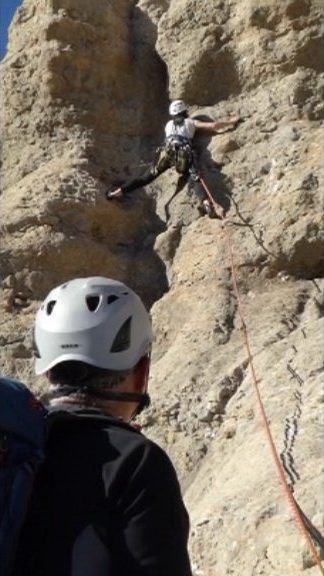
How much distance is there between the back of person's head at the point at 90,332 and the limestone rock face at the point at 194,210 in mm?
3501

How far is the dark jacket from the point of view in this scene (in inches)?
73.9

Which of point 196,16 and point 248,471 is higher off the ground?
point 196,16

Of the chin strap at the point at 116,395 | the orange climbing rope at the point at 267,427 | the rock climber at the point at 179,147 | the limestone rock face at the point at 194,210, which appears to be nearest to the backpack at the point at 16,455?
the chin strap at the point at 116,395

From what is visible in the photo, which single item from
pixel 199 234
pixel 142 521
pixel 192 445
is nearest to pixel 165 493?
pixel 142 521

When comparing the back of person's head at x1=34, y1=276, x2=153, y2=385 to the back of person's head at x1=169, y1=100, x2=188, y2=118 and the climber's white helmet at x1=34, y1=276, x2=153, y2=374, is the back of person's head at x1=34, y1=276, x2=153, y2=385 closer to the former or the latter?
the climber's white helmet at x1=34, y1=276, x2=153, y2=374

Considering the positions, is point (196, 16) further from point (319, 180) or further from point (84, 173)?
point (319, 180)

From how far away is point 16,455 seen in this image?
191 centimetres

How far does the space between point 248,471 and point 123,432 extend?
417cm

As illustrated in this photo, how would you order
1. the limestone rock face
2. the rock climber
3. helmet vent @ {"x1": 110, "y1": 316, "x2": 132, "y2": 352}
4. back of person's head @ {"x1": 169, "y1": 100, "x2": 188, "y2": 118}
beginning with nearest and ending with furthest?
helmet vent @ {"x1": 110, "y1": 316, "x2": 132, "y2": 352}
the limestone rock face
the rock climber
back of person's head @ {"x1": 169, "y1": 100, "x2": 188, "y2": 118}

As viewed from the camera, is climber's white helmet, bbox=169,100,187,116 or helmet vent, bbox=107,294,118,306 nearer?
helmet vent, bbox=107,294,118,306

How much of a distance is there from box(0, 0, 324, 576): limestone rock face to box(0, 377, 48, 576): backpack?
12.7 ft

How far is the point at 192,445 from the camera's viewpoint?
24.3 feet

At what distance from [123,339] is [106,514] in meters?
0.52

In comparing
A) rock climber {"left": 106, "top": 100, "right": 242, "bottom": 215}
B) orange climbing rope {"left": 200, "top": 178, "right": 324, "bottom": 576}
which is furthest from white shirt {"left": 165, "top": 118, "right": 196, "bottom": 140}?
orange climbing rope {"left": 200, "top": 178, "right": 324, "bottom": 576}
